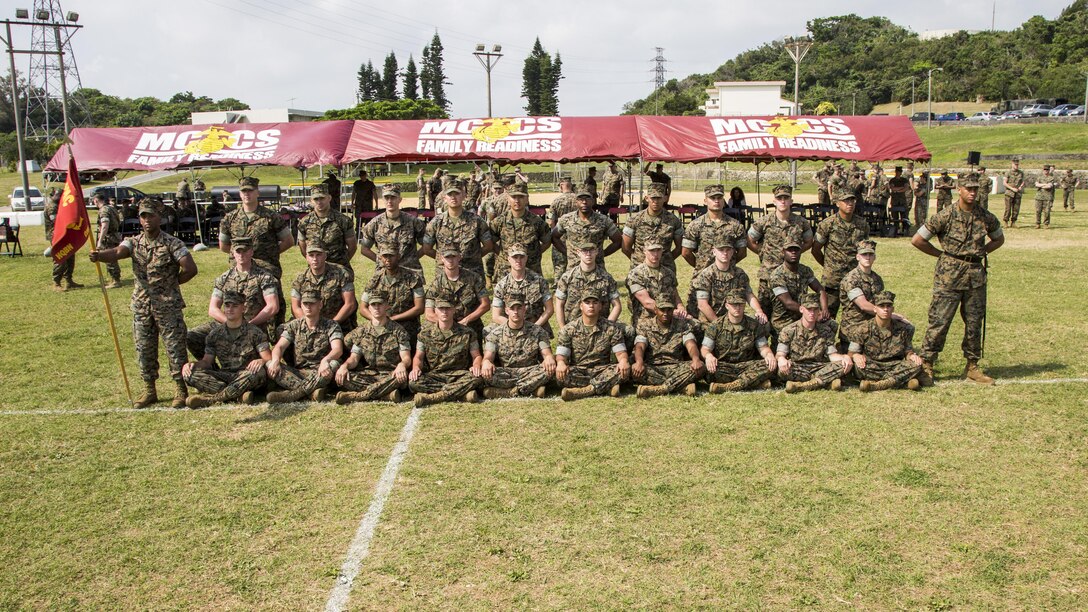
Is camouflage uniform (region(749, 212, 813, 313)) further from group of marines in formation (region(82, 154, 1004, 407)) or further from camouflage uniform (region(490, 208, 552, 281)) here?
camouflage uniform (region(490, 208, 552, 281))

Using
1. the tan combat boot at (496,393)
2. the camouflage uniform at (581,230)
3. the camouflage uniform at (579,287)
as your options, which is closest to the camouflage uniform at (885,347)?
the camouflage uniform at (579,287)

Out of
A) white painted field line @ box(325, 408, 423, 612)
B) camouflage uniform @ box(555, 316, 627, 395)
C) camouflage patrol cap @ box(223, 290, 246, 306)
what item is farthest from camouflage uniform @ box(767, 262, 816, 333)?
camouflage patrol cap @ box(223, 290, 246, 306)

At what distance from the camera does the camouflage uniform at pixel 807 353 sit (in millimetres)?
7887

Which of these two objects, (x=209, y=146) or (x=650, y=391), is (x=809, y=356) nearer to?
(x=650, y=391)

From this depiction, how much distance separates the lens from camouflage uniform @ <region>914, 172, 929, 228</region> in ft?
68.5

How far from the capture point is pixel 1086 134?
55250mm

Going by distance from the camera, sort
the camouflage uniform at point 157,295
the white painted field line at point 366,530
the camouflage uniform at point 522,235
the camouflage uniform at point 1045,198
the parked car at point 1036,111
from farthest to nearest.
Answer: the parked car at point 1036,111 → the camouflage uniform at point 1045,198 → the camouflage uniform at point 522,235 → the camouflage uniform at point 157,295 → the white painted field line at point 366,530

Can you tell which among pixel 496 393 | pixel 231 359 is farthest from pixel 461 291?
pixel 231 359

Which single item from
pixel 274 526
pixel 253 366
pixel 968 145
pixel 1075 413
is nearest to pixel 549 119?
pixel 253 366

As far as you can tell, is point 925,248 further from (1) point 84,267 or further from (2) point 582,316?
(1) point 84,267

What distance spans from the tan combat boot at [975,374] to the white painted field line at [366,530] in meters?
5.49

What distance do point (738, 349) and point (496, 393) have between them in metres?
2.41

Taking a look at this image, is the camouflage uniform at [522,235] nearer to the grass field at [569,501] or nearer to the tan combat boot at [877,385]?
the grass field at [569,501]

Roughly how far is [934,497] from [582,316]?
3.51 meters
